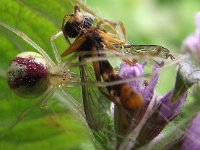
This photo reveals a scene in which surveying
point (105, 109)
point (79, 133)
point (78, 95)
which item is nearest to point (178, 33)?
point (79, 133)

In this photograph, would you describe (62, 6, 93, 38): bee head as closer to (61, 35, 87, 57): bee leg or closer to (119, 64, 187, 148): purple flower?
(61, 35, 87, 57): bee leg

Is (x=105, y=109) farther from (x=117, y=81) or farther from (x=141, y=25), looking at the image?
(x=141, y=25)

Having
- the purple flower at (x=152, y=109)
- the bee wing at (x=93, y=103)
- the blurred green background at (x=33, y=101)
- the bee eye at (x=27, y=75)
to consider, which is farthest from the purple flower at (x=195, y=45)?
the bee eye at (x=27, y=75)

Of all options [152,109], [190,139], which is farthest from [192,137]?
[152,109]

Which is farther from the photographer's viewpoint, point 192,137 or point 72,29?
point 72,29

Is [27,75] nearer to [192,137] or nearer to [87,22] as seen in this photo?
[87,22]

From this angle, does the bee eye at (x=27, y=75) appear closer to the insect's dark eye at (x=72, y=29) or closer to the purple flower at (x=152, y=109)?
the insect's dark eye at (x=72, y=29)

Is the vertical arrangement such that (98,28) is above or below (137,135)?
above
